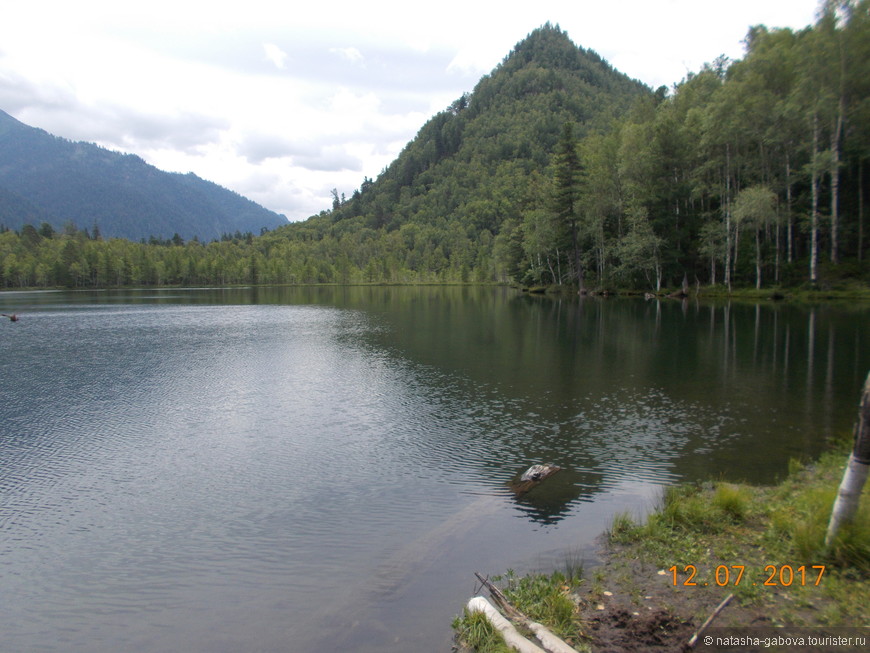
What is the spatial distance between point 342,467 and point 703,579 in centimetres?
946

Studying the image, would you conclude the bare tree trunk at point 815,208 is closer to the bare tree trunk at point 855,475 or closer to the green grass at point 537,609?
the bare tree trunk at point 855,475

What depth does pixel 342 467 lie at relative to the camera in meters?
14.7

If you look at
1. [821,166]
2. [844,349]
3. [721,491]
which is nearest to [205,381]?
[721,491]

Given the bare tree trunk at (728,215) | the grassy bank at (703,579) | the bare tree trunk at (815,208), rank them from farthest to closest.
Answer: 1. the bare tree trunk at (728,215)
2. the bare tree trunk at (815,208)
3. the grassy bank at (703,579)

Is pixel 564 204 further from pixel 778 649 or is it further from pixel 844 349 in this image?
pixel 778 649

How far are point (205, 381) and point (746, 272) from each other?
5944cm

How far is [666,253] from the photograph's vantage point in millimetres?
68688

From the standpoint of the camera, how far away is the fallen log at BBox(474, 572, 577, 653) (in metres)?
6.21

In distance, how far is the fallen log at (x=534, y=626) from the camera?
6.21 meters

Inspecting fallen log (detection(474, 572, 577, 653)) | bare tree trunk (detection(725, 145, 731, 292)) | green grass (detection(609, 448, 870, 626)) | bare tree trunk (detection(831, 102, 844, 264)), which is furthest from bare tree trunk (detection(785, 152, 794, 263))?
fallen log (detection(474, 572, 577, 653))

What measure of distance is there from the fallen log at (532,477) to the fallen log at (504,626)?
5.16m
